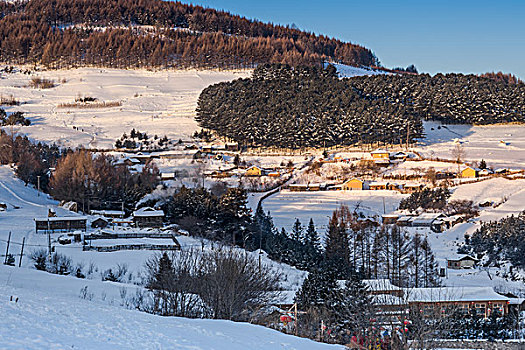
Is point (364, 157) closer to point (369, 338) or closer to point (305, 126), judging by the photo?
point (305, 126)

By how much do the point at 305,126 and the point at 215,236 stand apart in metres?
27.6

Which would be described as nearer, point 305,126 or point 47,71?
point 305,126

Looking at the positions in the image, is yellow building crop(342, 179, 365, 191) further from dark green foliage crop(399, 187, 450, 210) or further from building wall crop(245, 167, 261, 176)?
building wall crop(245, 167, 261, 176)

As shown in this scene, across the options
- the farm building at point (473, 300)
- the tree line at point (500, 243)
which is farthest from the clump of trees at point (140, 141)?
the farm building at point (473, 300)

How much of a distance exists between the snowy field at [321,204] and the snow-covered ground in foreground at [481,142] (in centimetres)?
1128

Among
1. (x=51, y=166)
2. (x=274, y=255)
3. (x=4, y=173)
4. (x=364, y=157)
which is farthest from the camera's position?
(x=364, y=157)

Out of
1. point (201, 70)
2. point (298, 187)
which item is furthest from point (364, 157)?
point (201, 70)

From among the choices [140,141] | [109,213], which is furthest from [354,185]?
[140,141]

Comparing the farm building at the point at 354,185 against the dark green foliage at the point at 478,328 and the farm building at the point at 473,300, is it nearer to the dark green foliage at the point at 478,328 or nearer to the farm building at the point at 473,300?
the farm building at the point at 473,300

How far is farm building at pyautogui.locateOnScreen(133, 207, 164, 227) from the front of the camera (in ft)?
99.6

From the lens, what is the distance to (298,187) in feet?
134

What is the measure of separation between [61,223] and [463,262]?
57.4 ft

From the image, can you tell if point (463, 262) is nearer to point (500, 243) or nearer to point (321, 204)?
point (500, 243)

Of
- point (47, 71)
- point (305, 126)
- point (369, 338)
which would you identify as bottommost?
point (369, 338)
